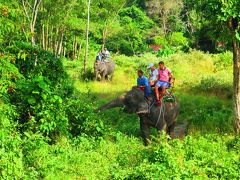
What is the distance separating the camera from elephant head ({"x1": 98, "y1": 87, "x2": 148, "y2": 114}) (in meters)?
12.4

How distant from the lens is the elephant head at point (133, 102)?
12.4m

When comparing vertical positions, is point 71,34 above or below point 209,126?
above

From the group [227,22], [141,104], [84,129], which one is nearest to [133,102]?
[141,104]

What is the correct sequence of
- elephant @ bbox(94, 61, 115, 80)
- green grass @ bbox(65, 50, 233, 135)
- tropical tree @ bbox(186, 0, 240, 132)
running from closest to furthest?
tropical tree @ bbox(186, 0, 240, 132), green grass @ bbox(65, 50, 233, 135), elephant @ bbox(94, 61, 115, 80)

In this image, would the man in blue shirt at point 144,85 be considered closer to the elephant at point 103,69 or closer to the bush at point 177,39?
the elephant at point 103,69

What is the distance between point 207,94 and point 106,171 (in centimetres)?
1001

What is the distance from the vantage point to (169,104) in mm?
13125

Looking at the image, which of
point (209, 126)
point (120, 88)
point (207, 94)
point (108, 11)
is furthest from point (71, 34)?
point (209, 126)

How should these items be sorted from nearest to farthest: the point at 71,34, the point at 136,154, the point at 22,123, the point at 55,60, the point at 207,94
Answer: the point at 136,154, the point at 22,123, the point at 55,60, the point at 207,94, the point at 71,34

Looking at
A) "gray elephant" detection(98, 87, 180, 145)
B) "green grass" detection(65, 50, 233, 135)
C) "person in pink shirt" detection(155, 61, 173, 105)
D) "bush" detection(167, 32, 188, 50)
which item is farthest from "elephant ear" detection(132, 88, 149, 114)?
"bush" detection(167, 32, 188, 50)

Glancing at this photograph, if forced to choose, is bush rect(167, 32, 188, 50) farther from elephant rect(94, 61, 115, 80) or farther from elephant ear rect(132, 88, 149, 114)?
elephant ear rect(132, 88, 149, 114)

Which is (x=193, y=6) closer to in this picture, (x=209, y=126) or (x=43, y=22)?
(x=209, y=126)

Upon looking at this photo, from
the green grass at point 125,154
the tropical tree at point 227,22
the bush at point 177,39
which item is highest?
the bush at point 177,39

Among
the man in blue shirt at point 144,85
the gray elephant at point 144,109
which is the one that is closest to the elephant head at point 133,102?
the gray elephant at point 144,109
